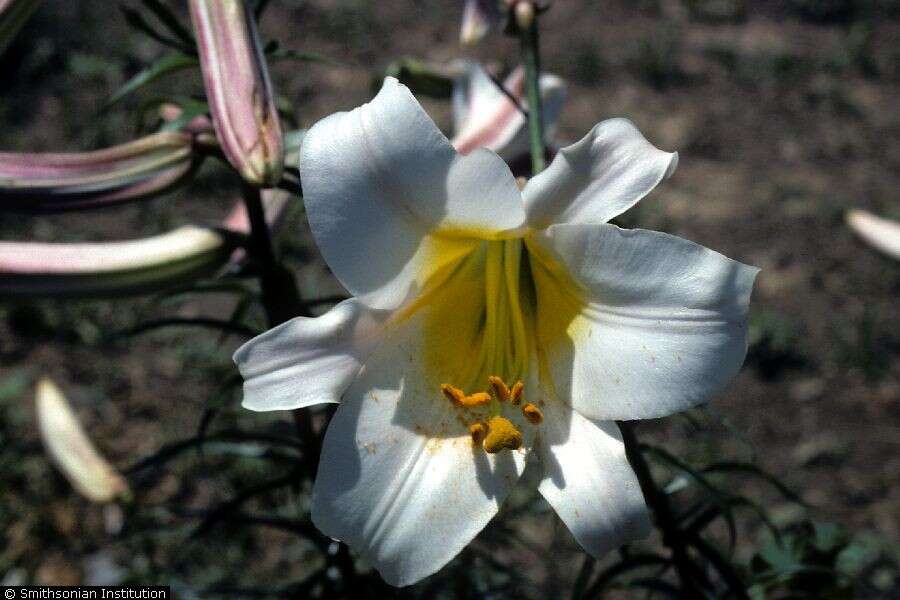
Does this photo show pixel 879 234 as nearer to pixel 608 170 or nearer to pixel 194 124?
pixel 608 170

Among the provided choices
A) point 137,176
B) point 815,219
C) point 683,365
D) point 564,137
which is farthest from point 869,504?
point 137,176

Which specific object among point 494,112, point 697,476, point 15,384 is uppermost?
point 494,112

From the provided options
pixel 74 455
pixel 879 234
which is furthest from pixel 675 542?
pixel 74 455

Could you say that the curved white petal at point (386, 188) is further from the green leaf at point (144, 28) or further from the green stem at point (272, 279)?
the green leaf at point (144, 28)

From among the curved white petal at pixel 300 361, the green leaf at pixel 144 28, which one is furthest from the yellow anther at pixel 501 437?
the green leaf at pixel 144 28

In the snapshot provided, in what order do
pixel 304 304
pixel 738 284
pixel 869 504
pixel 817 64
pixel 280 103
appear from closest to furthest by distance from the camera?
1. pixel 738 284
2. pixel 304 304
3. pixel 280 103
4. pixel 869 504
5. pixel 817 64

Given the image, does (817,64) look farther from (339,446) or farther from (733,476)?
(339,446)

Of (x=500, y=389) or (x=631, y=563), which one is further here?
(x=631, y=563)

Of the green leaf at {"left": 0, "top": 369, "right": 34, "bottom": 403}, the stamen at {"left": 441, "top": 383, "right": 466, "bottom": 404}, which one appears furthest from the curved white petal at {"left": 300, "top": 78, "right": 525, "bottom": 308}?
the green leaf at {"left": 0, "top": 369, "right": 34, "bottom": 403}
